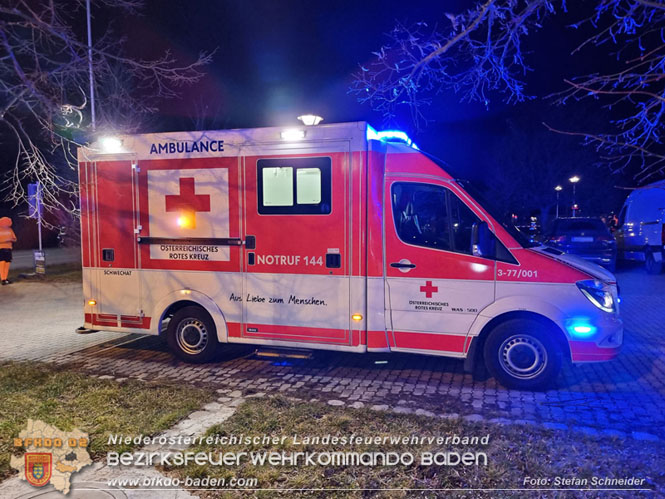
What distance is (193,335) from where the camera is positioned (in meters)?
7.06

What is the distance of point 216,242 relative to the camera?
6742mm

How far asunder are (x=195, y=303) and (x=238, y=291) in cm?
74

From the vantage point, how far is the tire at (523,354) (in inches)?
226

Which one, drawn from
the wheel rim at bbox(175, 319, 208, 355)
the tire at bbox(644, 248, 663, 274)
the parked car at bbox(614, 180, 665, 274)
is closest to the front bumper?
the wheel rim at bbox(175, 319, 208, 355)

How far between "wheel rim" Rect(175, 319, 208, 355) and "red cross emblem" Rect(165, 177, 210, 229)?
1.36 m

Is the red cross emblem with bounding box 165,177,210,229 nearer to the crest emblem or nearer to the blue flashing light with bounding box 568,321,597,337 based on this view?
the crest emblem

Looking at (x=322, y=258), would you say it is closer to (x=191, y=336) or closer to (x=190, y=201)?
(x=190, y=201)

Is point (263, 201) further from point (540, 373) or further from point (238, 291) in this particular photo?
point (540, 373)

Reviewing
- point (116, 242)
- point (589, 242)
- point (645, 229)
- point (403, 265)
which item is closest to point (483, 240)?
point (403, 265)

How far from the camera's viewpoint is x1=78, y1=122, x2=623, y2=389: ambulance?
18.9 feet

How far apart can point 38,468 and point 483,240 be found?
472 centimetres

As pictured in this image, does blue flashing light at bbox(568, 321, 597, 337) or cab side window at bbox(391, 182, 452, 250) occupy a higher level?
cab side window at bbox(391, 182, 452, 250)

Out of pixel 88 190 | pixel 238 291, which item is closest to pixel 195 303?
pixel 238 291

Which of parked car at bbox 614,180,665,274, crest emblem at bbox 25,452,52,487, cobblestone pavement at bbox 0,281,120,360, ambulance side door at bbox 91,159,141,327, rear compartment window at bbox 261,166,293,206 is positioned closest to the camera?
crest emblem at bbox 25,452,52,487
